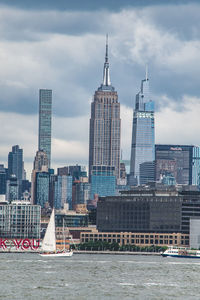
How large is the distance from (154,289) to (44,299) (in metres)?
25.6

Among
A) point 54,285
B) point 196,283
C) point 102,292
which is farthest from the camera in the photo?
point 196,283

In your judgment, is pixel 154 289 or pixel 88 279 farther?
pixel 88 279

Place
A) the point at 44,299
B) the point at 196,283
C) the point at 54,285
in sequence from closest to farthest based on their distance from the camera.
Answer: the point at 44,299
the point at 54,285
the point at 196,283

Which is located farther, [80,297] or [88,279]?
[88,279]

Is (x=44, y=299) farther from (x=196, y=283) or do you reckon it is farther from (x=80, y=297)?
(x=196, y=283)

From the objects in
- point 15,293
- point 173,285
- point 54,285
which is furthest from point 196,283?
point 15,293

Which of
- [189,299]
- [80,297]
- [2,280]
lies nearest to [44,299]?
[80,297]

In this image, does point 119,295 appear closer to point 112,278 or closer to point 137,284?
point 137,284

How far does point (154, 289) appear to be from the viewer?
173 metres

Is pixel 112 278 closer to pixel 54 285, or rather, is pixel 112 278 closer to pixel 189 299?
pixel 54 285

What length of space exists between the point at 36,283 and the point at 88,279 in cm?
1487

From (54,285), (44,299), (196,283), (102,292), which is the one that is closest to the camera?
(44,299)

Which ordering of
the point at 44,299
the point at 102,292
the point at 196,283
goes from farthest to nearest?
the point at 196,283
the point at 102,292
the point at 44,299

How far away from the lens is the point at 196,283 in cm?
19212
